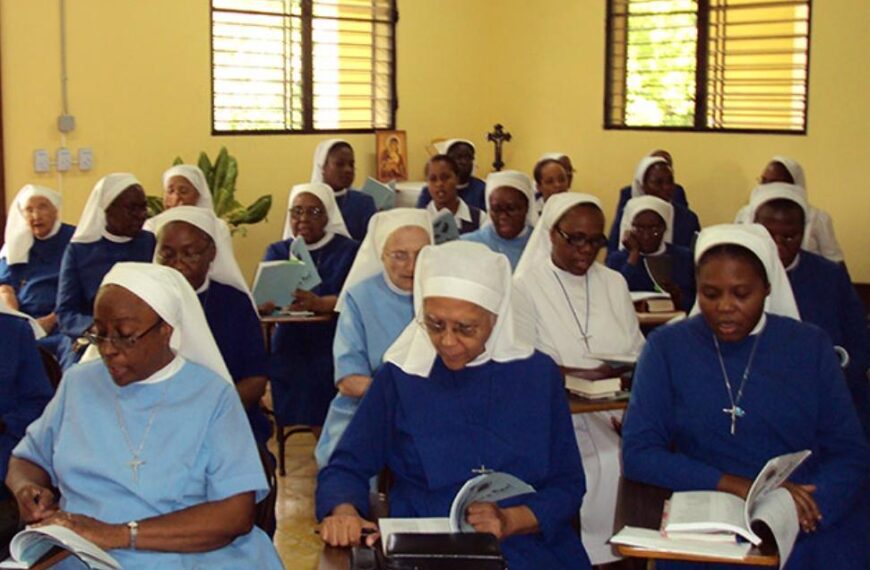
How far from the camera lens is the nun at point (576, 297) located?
5.12 metres

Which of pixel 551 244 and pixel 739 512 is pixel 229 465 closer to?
pixel 739 512

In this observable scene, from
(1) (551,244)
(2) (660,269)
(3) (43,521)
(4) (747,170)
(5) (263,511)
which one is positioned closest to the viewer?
(3) (43,521)

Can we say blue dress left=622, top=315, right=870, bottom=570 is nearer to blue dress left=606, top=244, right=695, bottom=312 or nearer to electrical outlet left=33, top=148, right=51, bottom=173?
blue dress left=606, top=244, right=695, bottom=312

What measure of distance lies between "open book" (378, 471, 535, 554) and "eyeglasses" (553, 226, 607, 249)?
6.61 feet

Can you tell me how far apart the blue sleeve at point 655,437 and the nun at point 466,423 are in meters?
0.21

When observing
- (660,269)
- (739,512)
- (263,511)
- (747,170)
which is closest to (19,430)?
(263,511)

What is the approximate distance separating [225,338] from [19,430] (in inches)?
38.7

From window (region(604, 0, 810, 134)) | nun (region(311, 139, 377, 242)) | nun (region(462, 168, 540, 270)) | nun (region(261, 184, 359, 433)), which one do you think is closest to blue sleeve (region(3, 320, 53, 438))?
nun (region(261, 184, 359, 433))

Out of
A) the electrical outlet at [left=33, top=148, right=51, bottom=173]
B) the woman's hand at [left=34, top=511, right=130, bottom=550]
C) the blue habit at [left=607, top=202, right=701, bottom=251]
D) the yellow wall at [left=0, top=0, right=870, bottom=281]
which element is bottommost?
the woman's hand at [left=34, top=511, right=130, bottom=550]

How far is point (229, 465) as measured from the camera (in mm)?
3207

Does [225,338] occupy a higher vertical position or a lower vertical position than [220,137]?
lower

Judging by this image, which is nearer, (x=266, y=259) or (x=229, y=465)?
(x=229, y=465)

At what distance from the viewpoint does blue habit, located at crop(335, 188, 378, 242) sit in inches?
343

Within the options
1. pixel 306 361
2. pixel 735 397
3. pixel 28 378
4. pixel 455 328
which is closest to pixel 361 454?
pixel 455 328
